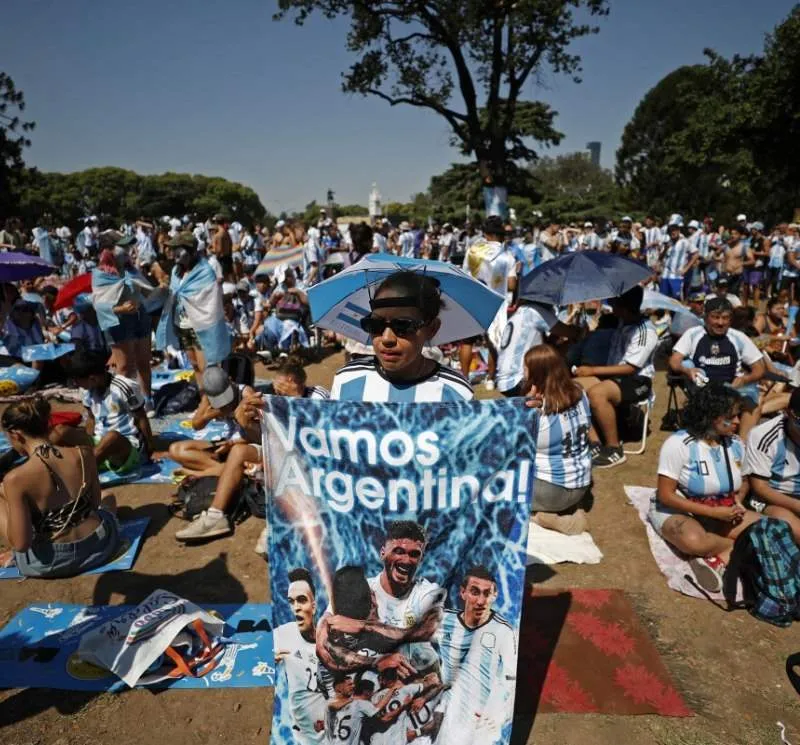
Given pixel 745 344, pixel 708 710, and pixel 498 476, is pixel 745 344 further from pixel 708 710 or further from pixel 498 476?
pixel 498 476

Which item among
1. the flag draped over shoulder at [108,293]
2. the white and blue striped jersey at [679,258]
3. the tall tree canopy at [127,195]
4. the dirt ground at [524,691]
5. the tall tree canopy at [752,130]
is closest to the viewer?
the dirt ground at [524,691]

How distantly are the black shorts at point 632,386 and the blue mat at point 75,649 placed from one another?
12.9ft

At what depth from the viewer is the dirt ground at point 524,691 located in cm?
267

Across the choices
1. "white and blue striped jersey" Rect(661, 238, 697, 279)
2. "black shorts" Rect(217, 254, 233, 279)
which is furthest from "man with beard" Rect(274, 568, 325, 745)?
"white and blue striped jersey" Rect(661, 238, 697, 279)

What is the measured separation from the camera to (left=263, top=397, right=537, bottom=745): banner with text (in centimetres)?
210

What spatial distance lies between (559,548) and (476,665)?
213 cm

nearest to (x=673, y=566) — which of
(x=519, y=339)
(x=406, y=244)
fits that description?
(x=519, y=339)

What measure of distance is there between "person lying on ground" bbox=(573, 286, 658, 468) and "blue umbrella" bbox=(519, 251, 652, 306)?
17 cm

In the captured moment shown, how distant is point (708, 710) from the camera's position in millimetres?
2801

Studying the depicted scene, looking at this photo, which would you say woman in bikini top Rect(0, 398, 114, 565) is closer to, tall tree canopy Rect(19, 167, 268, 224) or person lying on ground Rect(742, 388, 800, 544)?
person lying on ground Rect(742, 388, 800, 544)

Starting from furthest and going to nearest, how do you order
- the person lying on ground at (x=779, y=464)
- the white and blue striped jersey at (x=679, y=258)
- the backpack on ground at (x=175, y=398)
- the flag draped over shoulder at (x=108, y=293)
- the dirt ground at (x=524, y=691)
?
the white and blue striped jersey at (x=679, y=258) → the backpack on ground at (x=175, y=398) → the flag draped over shoulder at (x=108, y=293) → the person lying on ground at (x=779, y=464) → the dirt ground at (x=524, y=691)

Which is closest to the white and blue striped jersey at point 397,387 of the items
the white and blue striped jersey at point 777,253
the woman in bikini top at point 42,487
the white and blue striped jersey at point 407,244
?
the woman in bikini top at point 42,487

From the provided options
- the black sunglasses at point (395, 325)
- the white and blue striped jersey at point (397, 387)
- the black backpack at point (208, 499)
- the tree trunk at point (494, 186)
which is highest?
the tree trunk at point (494, 186)

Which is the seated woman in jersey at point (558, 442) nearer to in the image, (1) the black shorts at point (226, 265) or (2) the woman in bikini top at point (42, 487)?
(2) the woman in bikini top at point (42, 487)
